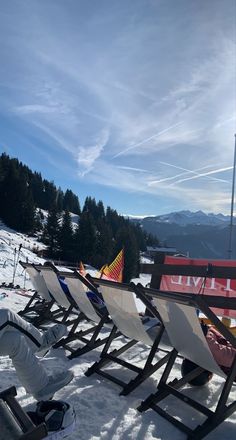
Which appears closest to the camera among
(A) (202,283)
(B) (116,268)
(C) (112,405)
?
(C) (112,405)

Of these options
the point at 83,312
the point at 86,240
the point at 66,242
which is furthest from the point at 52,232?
the point at 83,312

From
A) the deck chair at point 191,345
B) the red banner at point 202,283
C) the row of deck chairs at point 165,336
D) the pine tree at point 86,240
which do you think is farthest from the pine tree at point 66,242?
the deck chair at point 191,345

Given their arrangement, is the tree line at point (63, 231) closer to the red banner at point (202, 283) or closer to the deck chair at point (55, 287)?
the red banner at point (202, 283)

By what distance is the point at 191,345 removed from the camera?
12.4ft

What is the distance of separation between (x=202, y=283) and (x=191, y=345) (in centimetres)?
366

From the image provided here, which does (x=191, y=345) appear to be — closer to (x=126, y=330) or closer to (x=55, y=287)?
(x=126, y=330)

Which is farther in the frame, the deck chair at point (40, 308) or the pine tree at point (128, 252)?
the pine tree at point (128, 252)

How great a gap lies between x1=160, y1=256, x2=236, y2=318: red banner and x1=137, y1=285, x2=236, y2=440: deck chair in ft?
11.3

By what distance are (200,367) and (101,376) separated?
1.35 meters

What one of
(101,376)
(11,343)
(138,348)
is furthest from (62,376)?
(138,348)

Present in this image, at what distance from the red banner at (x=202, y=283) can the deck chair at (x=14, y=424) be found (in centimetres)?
535

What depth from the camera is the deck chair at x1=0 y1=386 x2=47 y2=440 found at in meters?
2.14

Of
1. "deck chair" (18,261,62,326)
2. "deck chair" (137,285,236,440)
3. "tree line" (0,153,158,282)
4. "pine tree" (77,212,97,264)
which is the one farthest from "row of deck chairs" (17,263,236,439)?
"pine tree" (77,212,97,264)

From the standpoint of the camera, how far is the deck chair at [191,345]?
3.31 metres
